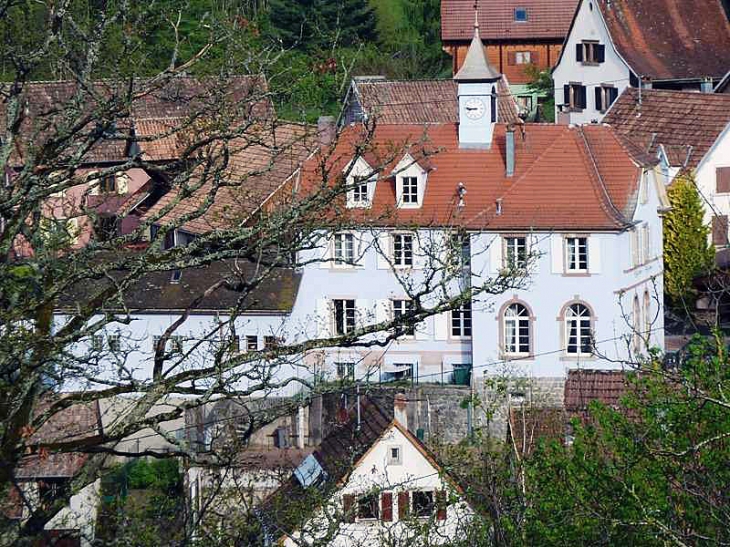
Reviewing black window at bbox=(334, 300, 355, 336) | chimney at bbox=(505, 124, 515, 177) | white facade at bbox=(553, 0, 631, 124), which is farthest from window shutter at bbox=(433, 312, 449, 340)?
white facade at bbox=(553, 0, 631, 124)

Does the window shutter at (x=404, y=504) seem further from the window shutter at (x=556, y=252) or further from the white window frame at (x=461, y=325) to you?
the white window frame at (x=461, y=325)

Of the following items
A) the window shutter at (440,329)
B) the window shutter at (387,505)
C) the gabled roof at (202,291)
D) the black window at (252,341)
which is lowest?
the window shutter at (387,505)

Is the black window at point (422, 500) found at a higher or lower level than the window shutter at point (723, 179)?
lower

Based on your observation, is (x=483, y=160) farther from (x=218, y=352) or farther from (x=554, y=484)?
(x=218, y=352)

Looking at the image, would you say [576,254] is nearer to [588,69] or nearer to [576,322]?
[576,322]

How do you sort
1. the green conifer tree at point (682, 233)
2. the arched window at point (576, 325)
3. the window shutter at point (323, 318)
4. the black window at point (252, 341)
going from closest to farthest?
the black window at point (252, 341) → the arched window at point (576, 325) → the window shutter at point (323, 318) → the green conifer tree at point (682, 233)

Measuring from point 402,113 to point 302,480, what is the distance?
26.1 meters

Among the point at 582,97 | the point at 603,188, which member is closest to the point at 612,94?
the point at 582,97

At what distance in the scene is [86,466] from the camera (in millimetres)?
13227

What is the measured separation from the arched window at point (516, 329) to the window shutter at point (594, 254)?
1765 mm

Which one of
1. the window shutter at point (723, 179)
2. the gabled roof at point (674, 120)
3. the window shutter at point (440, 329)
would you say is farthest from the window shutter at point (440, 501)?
the window shutter at point (723, 179)

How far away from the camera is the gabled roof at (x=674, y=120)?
4594cm

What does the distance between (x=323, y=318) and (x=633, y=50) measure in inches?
908

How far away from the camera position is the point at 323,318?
39.6 metres
